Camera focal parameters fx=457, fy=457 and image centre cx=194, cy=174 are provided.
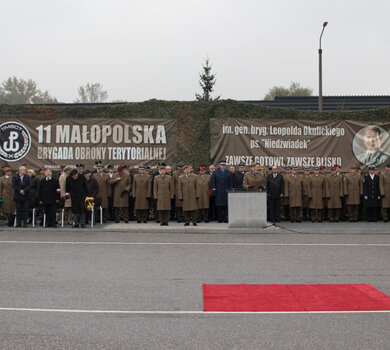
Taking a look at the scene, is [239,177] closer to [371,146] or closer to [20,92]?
[371,146]

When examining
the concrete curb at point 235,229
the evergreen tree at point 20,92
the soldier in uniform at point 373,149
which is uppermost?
the evergreen tree at point 20,92

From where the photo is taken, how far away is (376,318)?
219 inches

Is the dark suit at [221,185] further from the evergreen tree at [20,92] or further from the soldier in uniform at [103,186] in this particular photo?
the evergreen tree at [20,92]

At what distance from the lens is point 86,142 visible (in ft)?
56.8

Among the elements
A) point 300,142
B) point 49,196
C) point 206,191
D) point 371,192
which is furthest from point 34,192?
point 371,192

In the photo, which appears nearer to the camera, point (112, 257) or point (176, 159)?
point (112, 257)

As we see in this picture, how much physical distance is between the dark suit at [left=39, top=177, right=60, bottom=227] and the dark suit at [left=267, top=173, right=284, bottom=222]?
7.04m

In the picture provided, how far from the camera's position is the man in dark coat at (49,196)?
14.3 meters

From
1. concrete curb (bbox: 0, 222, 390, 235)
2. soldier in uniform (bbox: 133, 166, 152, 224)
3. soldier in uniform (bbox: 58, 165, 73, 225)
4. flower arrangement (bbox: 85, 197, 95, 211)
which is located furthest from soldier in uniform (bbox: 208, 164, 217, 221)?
soldier in uniform (bbox: 58, 165, 73, 225)

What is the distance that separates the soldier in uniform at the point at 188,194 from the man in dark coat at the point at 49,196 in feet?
12.9

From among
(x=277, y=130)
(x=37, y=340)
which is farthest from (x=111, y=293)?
(x=277, y=130)

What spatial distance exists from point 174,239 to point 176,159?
215 inches

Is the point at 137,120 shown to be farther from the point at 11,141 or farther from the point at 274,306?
the point at 274,306

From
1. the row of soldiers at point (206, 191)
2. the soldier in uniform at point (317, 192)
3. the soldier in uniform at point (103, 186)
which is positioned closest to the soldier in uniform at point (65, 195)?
the row of soldiers at point (206, 191)
